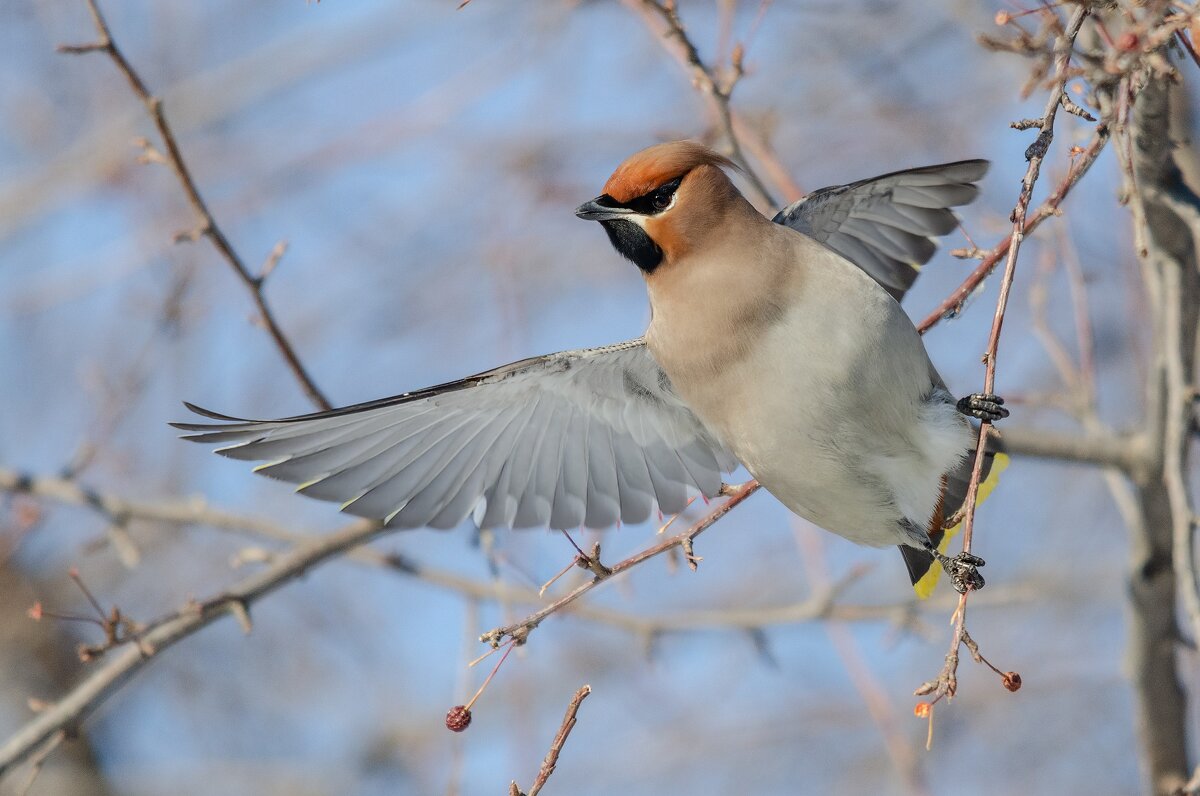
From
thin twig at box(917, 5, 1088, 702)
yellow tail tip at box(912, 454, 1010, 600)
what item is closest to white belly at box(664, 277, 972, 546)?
yellow tail tip at box(912, 454, 1010, 600)

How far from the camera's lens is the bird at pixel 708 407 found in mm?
3244

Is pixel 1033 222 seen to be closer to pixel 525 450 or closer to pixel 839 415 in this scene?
pixel 839 415

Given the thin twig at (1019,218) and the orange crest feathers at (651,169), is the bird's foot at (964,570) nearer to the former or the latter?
the thin twig at (1019,218)

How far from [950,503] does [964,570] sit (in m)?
1.45

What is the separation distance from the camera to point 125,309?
5820 millimetres

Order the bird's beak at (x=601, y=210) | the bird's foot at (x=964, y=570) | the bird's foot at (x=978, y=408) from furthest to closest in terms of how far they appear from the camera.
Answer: the bird's beak at (x=601, y=210) → the bird's foot at (x=978, y=408) → the bird's foot at (x=964, y=570)

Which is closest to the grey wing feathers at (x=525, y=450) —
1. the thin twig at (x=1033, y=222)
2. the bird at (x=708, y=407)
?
the bird at (x=708, y=407)

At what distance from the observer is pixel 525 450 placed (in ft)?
13.0

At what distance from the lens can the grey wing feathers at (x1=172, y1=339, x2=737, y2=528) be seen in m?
3.54

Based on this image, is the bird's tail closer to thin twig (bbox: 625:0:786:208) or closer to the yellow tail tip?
the yellow tail tip

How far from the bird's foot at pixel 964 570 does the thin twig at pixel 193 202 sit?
1.75 m

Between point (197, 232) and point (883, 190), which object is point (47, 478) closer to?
point (197, 232)

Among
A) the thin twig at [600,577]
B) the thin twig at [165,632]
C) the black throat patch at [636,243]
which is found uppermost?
the black throat patch at [636,243]

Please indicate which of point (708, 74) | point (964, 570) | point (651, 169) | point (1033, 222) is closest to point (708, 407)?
point (651, 169)
